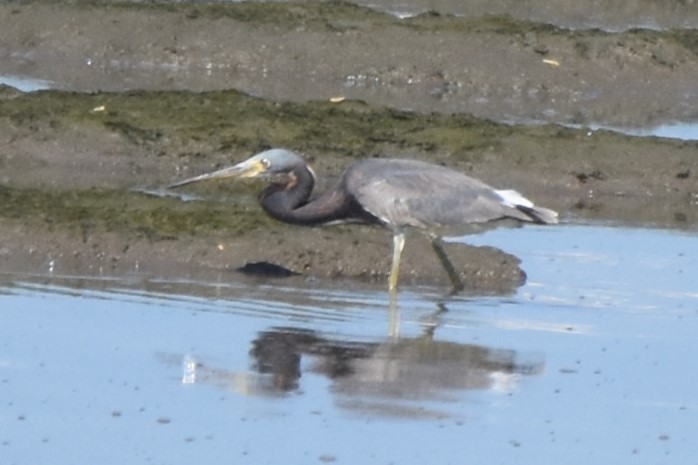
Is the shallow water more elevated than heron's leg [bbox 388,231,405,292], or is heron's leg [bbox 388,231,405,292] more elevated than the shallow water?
heron's leg [bbox 388,231,405,292]

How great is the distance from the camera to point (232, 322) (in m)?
11.2

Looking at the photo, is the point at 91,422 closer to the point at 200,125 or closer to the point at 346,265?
the point at 346,265

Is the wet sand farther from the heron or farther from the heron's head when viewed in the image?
the heron's head

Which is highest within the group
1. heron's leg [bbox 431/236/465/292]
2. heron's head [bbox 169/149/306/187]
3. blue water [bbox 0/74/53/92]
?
blue water [bbox 0/74/53/92]

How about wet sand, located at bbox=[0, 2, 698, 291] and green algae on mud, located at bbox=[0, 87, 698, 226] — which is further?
green algae on mud, located at bbox=[0, 87, 698, 226]

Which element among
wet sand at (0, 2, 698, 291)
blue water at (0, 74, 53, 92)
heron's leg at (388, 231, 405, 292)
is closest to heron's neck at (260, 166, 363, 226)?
heron's leg at (388, 231, 405, 292)

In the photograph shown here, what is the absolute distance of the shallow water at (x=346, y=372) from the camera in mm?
8820

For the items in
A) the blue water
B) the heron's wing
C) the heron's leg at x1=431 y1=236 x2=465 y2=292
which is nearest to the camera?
the heron's wing

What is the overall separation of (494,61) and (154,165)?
8546 millimetres

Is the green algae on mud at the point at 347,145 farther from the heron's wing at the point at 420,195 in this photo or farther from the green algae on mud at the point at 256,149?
the heron's wing at the point at 420,195

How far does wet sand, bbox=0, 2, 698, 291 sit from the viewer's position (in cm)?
1315

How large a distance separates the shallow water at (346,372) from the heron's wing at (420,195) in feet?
1.59

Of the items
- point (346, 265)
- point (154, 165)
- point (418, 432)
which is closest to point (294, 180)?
point (346, 265)

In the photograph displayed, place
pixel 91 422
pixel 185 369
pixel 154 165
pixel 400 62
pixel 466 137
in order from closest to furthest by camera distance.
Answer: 1. pixel 91 422
2. pixel 185 369
3. pixel 154 165
4. pixel 466 137
5. pixel 400 62
